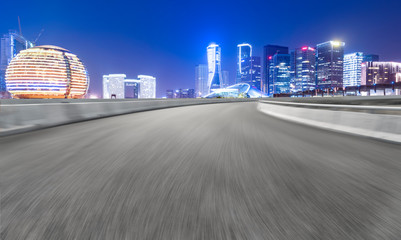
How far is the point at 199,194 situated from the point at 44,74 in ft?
318

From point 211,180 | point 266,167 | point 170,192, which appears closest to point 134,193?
point 170,192

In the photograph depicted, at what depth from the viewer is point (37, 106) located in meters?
8.58

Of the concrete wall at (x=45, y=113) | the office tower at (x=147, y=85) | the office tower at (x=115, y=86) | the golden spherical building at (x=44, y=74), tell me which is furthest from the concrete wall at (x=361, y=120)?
the office tower at (x=115, y=86)

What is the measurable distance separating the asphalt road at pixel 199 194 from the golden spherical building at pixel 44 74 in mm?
89319

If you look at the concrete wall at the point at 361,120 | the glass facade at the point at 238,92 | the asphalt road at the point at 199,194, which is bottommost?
the asphalt road at the point at 199,194

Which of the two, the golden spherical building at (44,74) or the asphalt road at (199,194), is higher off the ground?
the golden spherical building at (44,74)

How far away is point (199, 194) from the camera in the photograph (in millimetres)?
2471

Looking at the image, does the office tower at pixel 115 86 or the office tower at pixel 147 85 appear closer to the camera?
the office tower at pixel 115 86

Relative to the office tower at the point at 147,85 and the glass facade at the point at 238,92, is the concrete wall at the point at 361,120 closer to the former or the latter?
the office tower at the point at 147,85

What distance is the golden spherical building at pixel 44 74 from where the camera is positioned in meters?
78.7

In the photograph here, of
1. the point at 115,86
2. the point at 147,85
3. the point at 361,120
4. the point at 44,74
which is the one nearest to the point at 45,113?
the point at 361,120

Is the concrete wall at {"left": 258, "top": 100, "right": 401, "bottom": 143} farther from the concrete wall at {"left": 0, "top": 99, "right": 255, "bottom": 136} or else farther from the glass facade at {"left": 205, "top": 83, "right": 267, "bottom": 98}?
the glass facade at {"left": 205, "top": 83, "right": 267, "bottom": 98}

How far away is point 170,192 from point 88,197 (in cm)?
82

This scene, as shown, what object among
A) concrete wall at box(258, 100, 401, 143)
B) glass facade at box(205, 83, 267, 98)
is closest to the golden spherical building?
glass facade at box(205, 83, 267, 98)
